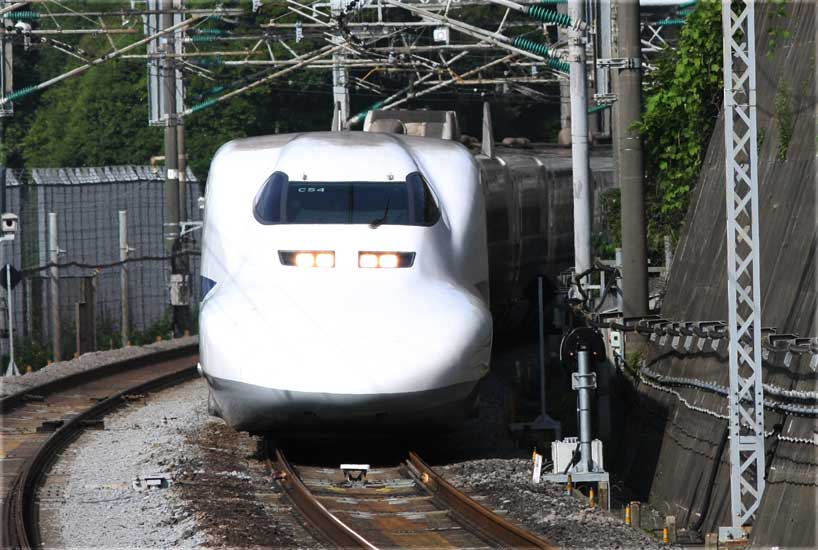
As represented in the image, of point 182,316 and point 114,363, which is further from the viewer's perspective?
point 182,316

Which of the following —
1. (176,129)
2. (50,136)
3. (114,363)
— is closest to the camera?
(114,363)

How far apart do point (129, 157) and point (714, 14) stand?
43.8 meters

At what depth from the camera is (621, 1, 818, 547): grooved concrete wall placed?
456 inches

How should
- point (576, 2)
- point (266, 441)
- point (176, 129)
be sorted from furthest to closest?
point (176, 129) < point (576, 2) < point (266, 441)

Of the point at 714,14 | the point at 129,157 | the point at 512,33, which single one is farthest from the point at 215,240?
the point at 129,157

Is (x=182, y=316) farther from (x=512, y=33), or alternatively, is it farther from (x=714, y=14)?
(x=512, y=33)

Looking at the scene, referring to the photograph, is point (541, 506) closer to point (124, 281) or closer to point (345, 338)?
point (345, 338)

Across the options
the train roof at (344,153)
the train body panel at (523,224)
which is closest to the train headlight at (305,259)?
the train roof at (344,153)

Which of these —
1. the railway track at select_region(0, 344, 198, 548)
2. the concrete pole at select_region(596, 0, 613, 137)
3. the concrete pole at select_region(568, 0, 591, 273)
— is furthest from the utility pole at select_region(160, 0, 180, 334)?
the concrete pole at select_region(568, 0, 591, 273)

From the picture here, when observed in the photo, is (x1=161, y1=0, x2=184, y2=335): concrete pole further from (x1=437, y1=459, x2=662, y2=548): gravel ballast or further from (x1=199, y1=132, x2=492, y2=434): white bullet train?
(x1=437, y1=459, x2=662, y2=548): gravel ballast

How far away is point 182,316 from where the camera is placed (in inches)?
1283

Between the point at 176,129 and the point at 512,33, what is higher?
the point at 512,33

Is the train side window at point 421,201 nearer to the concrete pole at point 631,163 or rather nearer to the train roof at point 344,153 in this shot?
the train roof at point 344,153

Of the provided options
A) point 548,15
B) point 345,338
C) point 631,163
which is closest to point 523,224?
point 548,15
